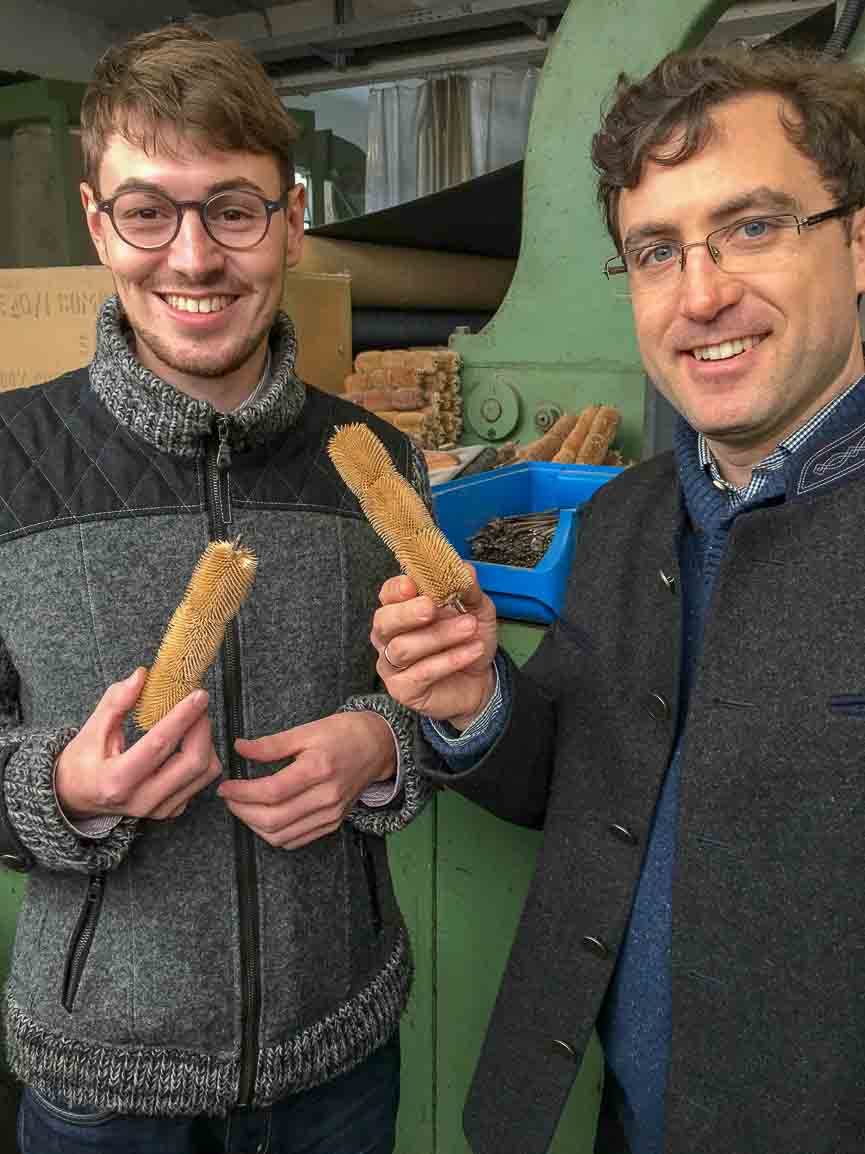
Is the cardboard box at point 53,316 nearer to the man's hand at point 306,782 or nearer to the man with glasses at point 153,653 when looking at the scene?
the man with glasses at point 153,653

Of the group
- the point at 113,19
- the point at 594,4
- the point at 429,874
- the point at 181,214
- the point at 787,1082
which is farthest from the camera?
the point at 113,19

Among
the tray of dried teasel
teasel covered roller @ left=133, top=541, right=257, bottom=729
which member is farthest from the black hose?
teasel covered roller @ left=133, top=541, right=257, bottom=729

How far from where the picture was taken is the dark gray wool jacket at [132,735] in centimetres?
99

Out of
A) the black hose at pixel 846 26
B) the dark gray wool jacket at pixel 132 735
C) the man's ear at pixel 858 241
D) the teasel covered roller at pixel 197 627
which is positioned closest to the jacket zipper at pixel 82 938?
the dark gray wool jacket at pixel 132 735

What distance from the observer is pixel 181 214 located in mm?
979

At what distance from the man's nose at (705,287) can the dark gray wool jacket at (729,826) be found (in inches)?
6.7

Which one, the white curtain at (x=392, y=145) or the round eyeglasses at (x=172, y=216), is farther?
the white curtain at (x=392, y=145)

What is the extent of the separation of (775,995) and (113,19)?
7.58 metres

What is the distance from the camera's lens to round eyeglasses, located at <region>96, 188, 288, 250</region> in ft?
3.21

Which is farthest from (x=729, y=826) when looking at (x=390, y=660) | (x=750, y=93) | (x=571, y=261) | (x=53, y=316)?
(x=53, y=316)

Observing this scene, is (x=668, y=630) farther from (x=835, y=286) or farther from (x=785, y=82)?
(x=785, y=82)

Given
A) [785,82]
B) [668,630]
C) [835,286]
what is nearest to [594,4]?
[785,82]

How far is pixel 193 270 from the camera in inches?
38.3

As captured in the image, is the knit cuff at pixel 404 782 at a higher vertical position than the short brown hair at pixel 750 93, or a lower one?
lower
